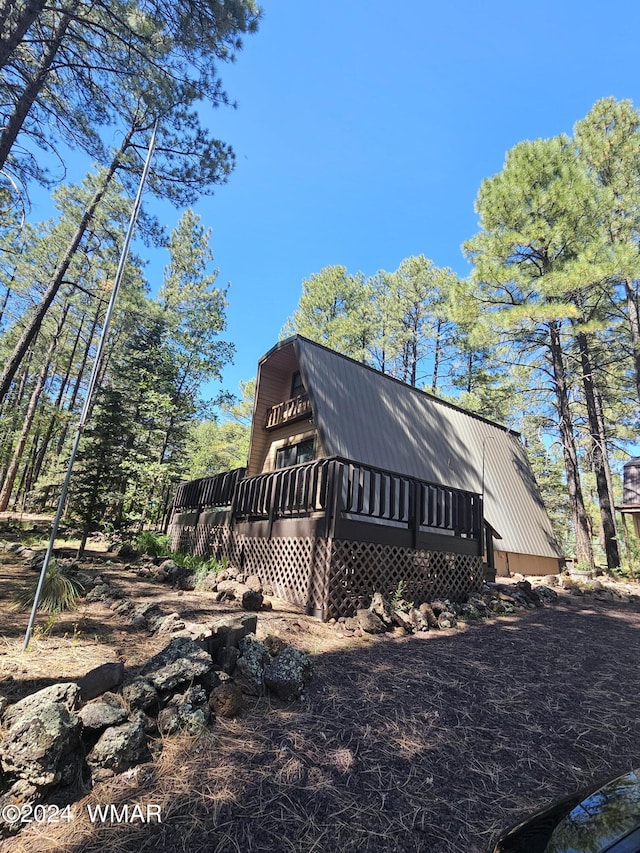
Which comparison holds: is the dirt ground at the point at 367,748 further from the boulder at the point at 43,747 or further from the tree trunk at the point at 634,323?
the tree trunk at the point at 634,323

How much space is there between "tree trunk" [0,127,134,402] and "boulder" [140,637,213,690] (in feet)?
31.5

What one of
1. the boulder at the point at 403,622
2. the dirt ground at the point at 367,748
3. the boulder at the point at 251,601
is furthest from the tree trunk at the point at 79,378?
the boulder at the point at 403,622

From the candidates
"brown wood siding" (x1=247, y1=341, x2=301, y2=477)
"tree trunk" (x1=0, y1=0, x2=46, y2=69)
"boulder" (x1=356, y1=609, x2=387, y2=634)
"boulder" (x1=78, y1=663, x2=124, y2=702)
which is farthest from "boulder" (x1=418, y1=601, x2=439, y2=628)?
"tree trunk" (x1=0, y1=0, x2=46, y2=69)

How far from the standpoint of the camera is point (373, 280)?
75.3ft

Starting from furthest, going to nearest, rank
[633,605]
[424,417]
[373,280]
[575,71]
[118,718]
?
[373,280]
[424,417]
[575,71]
[633,605]
[118,718]

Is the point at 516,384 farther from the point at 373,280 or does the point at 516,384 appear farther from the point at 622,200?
the point at 373,280

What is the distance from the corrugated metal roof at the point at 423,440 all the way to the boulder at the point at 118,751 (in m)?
6.67

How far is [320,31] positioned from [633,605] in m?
14.2

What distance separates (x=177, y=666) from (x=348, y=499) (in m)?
3.39

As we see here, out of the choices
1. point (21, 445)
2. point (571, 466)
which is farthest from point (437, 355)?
point (21, 445)

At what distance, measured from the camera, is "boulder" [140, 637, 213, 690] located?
2473mm

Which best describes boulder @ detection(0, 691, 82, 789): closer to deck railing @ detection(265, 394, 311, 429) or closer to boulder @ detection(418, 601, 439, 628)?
boulder @ detection(418, 601, 439, 628)

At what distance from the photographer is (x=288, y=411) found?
455 inches

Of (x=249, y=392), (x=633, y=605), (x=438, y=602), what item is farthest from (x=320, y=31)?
(x=249, y=392)
